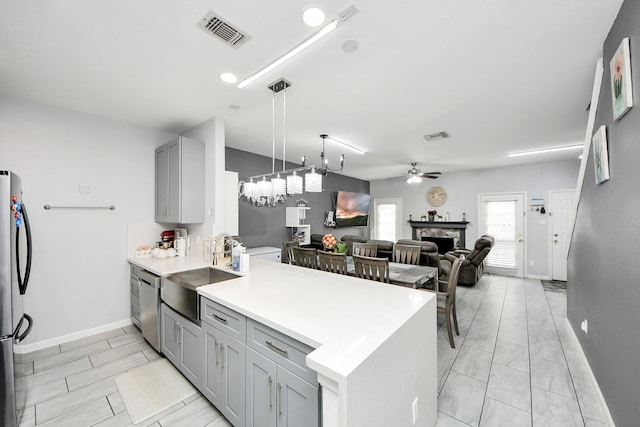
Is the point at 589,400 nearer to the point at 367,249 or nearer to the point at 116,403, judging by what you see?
the point at 367,249

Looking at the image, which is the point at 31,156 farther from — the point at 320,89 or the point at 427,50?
the point at 427,50

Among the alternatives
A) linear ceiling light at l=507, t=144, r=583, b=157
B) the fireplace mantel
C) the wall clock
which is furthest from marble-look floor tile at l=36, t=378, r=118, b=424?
the wall clock

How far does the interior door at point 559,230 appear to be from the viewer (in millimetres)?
5539

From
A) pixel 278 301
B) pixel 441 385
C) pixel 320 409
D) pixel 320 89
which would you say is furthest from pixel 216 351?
pixel 320 89

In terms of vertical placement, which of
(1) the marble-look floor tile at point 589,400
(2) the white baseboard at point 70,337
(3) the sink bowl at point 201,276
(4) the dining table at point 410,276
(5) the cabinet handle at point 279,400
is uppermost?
(3) the sink bowl at point 201,276

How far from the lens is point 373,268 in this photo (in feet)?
9.45

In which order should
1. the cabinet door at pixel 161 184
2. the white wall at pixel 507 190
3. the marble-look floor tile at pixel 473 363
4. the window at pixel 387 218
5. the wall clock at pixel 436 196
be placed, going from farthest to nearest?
1. the window at pixel 387 218
2. the wall clock at pixel 436 196
3. the white wall at pixel 507 190
4. the cabinet door at pixel 161 184
5. the marble-look floor tile at pixel 473 363

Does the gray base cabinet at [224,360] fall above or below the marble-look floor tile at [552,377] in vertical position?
above

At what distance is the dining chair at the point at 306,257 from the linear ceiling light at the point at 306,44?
213 cm

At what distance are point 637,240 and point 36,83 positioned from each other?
15.4 feet

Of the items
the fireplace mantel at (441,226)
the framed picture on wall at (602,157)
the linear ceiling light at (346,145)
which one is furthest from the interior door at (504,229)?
the framed picture on wall at (602,157)

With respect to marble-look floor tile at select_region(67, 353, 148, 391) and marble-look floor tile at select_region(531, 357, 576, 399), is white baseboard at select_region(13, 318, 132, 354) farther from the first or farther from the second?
marble-look floor tile at select_region(531, 357, 576, 399)

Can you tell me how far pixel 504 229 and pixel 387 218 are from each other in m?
3.15

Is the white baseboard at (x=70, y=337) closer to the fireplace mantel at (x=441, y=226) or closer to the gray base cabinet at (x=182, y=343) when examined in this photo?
the gray base cabinet at (x=182, y=343)
